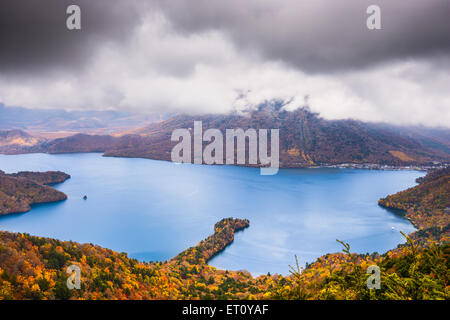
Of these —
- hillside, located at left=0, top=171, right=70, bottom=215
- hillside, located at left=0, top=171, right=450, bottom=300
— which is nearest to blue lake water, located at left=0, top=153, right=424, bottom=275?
hillside, located at left=0, top=171, right=70, bottom=215

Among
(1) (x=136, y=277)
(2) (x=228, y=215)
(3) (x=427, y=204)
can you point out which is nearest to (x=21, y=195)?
(2) (x=228, y=215)

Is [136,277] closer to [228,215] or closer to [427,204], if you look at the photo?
[228,215]

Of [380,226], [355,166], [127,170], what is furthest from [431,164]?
[127,170]

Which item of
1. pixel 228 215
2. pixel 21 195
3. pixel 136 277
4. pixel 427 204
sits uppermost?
pixel 136 277

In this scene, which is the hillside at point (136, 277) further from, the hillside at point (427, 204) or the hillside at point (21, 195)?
the hillside at point (21, 195)

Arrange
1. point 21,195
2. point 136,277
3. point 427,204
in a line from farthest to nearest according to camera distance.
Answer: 1. point 21,195
2. point 427,204
3. point 136,277

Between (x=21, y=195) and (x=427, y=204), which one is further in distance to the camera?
(x=21, y=195)

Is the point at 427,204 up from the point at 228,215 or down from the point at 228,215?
up

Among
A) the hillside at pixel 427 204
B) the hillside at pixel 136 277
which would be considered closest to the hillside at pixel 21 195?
the hillside at pixel 136 277
